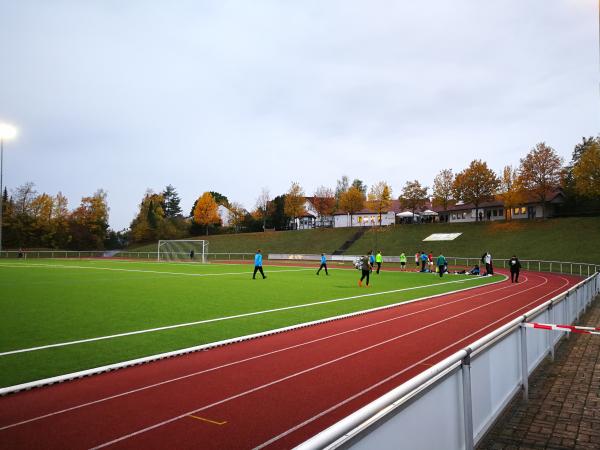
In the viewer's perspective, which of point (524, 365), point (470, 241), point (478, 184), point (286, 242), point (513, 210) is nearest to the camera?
point (524, 365)

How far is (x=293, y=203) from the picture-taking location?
3469 inches

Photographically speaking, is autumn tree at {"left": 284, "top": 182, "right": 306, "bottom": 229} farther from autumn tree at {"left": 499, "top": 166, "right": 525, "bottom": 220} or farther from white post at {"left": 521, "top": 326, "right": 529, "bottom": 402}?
white post at {"left": 521, "top": 326, "right": 529, "bottom": 402}

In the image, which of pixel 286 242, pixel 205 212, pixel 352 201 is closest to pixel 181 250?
pixel 286 242

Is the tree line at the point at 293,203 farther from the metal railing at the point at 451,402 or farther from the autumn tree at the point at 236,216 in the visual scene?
the metal railing at the point at 451,402

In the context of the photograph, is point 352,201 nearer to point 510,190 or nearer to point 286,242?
point 286,242

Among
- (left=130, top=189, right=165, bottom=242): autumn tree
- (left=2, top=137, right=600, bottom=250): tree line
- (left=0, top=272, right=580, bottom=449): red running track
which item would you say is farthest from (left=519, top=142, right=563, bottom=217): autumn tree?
(left=130, top=189, right=165, bottom=242): autumn tree

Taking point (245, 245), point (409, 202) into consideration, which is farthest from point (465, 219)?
point (245, 245)

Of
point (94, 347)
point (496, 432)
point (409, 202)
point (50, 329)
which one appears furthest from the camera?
point (409, 202)

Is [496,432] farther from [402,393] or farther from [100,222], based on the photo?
[100,222]

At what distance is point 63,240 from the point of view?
83188mm

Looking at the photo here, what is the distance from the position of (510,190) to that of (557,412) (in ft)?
201

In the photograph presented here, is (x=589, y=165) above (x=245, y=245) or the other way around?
above

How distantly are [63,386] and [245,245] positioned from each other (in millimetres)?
68839

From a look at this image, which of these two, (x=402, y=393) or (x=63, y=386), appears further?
(x=63, y=386)
